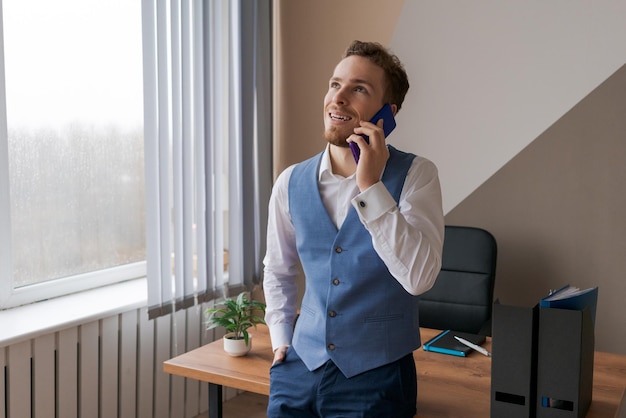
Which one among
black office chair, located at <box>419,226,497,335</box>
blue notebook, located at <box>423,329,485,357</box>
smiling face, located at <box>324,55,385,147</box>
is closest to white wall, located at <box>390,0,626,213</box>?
black office chair, located at <box>419,226,497,335</box>

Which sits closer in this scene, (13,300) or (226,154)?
(13,300)

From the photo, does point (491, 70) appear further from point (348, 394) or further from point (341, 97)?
point (348, 394)

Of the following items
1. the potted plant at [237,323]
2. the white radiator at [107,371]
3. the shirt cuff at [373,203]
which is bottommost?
the white radiator at [107,371]

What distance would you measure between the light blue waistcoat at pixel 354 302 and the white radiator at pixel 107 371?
120 centimetres

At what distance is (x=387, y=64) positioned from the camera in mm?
1776

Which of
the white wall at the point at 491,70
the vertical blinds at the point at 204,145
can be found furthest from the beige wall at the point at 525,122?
the vertical blinds at the point at 204,145

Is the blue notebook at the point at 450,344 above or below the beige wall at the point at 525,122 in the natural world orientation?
below

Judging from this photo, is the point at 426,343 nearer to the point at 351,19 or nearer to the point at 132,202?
the point at 132,202

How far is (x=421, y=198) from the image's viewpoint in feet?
5.38

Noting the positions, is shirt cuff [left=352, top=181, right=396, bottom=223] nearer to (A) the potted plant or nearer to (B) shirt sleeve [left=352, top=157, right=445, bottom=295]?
(B) shirt sleeve [left=352, top=157, right=445, bottom=295]

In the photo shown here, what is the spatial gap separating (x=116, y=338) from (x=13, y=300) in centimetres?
42

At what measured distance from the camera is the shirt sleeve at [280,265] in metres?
1.87

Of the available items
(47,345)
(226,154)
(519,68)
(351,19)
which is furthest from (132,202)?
(519,68)

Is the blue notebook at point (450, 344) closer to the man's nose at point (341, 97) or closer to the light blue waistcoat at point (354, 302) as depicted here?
the light blue waistcoat at point (354, 302)
